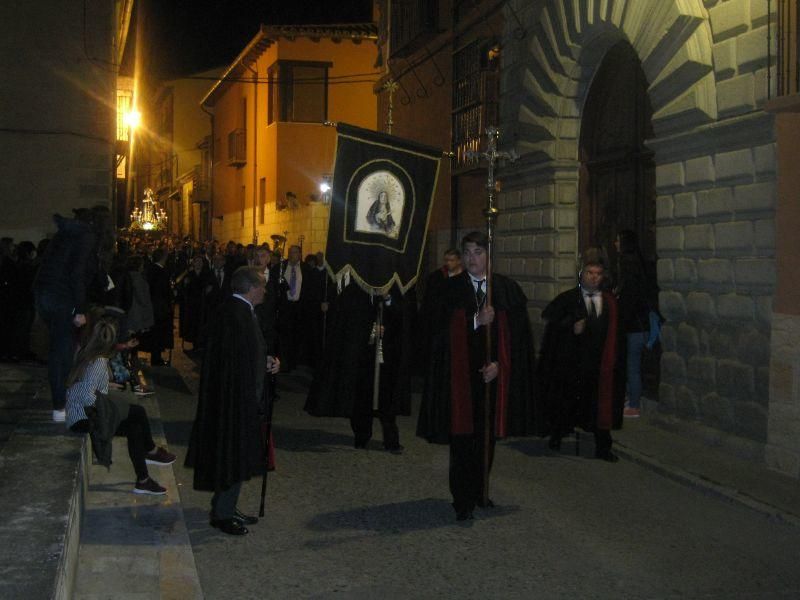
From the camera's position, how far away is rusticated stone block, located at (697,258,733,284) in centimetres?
1041

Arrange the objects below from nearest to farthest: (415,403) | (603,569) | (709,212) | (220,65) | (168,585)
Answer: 1. (168,585)
2. (603,569)
3. (709,212)
4. (415,403)
5. (220,65)

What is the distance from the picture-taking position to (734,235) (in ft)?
33.7

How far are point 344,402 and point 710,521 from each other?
3.80 m

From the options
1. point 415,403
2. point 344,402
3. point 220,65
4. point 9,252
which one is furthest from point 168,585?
point 220,65

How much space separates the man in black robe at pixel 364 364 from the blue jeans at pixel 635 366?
2.75 meters

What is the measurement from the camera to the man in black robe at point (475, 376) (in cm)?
763

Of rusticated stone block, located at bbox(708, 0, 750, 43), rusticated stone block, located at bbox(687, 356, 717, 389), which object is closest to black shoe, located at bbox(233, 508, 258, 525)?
rusticated stone block, located at bbox(687, 356, 717, 389)

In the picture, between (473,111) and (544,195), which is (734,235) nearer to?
(544,195)

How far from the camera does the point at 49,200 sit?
2230 cm

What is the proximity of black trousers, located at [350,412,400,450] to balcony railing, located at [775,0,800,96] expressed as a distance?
166 inches

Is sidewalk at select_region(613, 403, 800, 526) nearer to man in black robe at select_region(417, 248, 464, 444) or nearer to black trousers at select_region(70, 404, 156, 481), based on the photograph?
man in black robe at select_region(417, 248, 464, 444)

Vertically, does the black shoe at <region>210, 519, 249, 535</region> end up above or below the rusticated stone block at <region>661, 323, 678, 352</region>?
below

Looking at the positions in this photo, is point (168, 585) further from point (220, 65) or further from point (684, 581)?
point (220, 65)

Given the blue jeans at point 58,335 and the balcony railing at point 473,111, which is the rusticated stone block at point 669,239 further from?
the balcony railing at point 473,111
